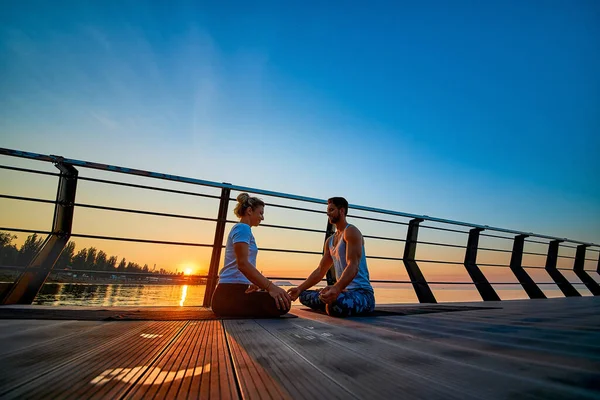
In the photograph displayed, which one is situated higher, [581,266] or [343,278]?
[581,266]

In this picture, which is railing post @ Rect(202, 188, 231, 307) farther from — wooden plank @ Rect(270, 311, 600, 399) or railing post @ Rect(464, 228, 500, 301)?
railing post @ Rect(464, 228, 500, 301)

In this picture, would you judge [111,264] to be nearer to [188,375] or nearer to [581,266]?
[188,375]

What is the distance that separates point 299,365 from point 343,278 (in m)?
1.37

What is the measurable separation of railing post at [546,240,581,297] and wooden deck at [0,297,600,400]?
556 centimetres

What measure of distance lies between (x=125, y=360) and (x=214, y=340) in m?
0.32

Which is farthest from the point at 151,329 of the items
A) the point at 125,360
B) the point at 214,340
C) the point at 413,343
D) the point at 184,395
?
the point at 413,343

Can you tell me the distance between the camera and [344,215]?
95.4 inches

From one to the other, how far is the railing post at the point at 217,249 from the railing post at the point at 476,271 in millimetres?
3462

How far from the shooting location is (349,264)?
1.99m

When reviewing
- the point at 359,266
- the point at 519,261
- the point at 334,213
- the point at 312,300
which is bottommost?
the point at 312,300

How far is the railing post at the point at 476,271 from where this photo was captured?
12.1 ft

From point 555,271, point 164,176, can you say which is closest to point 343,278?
point 164,176

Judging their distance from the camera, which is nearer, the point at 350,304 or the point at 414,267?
the point at 350,304

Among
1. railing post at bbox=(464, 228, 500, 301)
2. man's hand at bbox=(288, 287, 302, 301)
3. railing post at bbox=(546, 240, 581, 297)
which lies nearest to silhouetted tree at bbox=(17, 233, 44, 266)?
man's hand at bbox=(288, 287, 302, 301)
